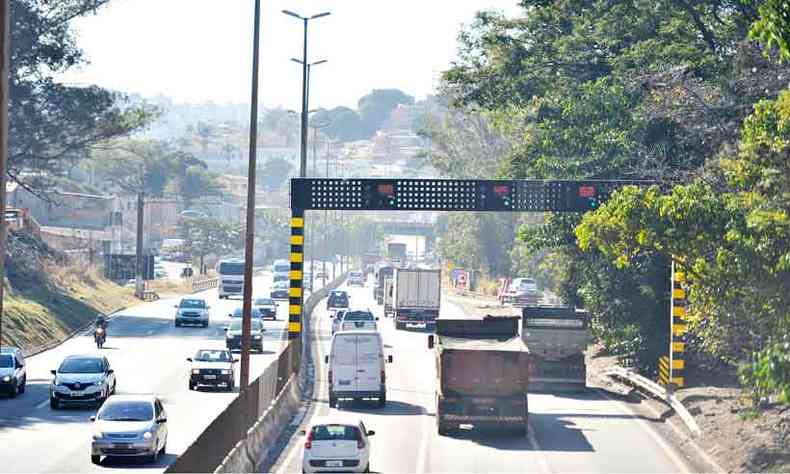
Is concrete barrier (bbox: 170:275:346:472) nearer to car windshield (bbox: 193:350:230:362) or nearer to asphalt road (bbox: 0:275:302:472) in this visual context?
asphalt road (bbox: 0:275:302:472)

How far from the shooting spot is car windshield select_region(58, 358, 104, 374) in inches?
1677

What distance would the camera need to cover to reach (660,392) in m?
42.5

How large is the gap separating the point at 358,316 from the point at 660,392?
1000 inches

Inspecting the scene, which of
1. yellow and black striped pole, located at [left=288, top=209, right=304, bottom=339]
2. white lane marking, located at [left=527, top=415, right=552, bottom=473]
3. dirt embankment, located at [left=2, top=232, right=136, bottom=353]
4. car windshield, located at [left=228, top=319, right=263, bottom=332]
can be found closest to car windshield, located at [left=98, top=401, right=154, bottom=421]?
white lane marking, located at [left=527, top=415, right=552, bottom=473]

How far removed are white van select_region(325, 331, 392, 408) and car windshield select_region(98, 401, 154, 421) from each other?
11.7 meters

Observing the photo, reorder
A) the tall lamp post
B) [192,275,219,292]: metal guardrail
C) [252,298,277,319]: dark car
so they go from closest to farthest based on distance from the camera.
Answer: the tall lamp post < [252,298,277,319]: dark car < [192,275,219,292]: metal guardrail

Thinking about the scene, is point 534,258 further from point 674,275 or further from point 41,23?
point 674,275

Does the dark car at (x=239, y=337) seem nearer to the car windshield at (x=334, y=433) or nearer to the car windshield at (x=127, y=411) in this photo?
the car windshield at (x=127, y=411)

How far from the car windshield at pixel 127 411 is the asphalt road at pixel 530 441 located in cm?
321

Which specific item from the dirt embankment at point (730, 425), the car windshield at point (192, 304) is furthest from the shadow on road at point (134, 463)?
the car windshield at point (192, 304)

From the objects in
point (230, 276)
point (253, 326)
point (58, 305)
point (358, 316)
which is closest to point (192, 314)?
point (58, 305)

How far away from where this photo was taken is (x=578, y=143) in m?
51.8

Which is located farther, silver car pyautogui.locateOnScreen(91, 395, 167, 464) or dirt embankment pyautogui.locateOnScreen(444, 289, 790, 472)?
silver car pyautogui.locateOnScreen(91, 395, 167, 464)

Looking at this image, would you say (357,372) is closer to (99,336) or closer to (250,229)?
(250,229)
